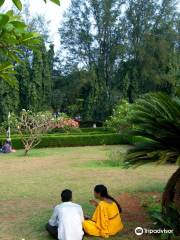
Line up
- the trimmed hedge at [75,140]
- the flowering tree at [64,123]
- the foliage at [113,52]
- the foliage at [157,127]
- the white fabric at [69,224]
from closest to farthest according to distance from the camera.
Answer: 1. the white fabric at [69,224]
2. the foliage at [157,127]
3. the flowering tree at [64,123]
4. the trimmed hedge at [75,140]
5. the foliage at [113,52]

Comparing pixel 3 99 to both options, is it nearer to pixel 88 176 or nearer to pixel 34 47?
pixel 88 176

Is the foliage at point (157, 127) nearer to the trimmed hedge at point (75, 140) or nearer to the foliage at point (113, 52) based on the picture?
the trimmed hedge at point (75, 140)

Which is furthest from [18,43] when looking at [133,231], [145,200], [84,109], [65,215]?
[84,109]

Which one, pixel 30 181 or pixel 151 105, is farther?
pixel 30 181

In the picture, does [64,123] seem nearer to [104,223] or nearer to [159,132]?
[104,223]

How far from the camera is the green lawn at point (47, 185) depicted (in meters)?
6.61

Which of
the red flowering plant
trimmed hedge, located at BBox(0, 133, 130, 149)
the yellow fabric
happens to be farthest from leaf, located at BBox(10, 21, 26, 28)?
trimmed hedge, located at BBox(0, 133, 130, 149)

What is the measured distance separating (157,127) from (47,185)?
16.8 feet

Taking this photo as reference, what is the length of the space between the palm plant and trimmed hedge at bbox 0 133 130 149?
58.5 ft

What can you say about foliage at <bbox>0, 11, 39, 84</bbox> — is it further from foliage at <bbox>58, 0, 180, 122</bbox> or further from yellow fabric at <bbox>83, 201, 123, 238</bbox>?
foliage at <bbox>58, 0, 180, 122</bbox>

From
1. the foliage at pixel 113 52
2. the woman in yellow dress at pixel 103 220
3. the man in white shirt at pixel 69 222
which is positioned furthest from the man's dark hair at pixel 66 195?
the foliage at pixel 113 52

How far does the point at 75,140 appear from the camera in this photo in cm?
2467

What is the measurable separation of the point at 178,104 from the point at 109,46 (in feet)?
117

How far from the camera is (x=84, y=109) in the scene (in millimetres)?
40219
